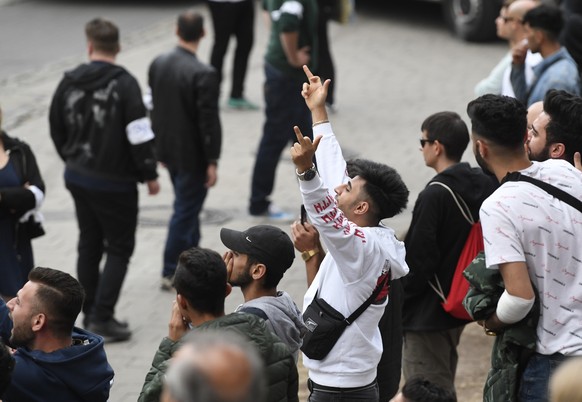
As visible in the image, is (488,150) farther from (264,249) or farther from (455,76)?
(455,76)

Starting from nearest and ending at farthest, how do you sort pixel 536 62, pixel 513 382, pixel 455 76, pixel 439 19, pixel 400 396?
pixel 400 396, pixel 513 382, pixel 536 62, pixel 455 76, pixel 439 19

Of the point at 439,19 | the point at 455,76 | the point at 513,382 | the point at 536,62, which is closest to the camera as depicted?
the point at 513,382

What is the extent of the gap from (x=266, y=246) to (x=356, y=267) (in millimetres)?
383

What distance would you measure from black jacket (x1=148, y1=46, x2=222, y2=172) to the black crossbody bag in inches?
149

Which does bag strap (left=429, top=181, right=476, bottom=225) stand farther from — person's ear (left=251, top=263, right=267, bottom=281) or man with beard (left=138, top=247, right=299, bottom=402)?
man with beard (left=138, top=247, right=299, bottom=402)

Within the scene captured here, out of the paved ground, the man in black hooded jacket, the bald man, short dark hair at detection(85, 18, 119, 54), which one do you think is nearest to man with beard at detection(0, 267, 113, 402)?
the bald man

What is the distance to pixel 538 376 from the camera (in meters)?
4.59

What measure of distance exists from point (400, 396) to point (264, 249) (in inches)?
41.3

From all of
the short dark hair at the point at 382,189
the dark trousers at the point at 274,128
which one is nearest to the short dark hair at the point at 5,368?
the short dark hair at the point at 382,189

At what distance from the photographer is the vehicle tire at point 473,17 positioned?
15711 millimetres

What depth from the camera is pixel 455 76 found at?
14656mm

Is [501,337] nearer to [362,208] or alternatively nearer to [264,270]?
[362,208]

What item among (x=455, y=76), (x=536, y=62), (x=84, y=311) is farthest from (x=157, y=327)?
(x=455, y=76)

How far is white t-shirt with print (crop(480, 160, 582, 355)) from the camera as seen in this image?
14.7 feet
